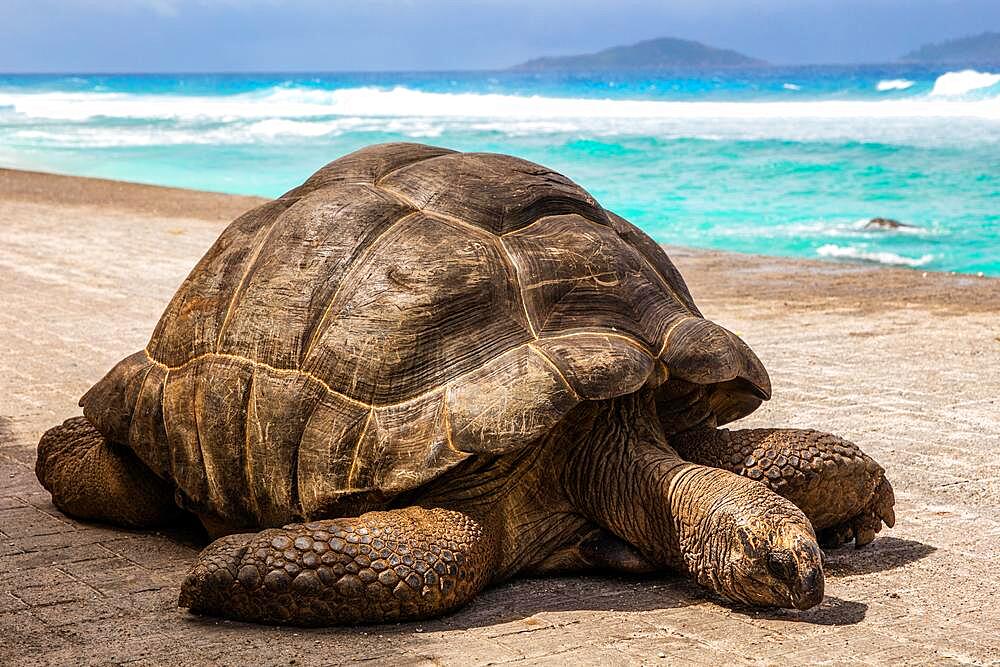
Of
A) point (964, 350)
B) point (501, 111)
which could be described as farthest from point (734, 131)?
point (964, 350)

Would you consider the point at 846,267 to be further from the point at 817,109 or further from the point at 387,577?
the point at 817,109

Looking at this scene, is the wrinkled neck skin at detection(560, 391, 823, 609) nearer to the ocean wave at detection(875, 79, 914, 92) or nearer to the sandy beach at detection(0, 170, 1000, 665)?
the sandy beach at detection(0, 170, 1000, 665)

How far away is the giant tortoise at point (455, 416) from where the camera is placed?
3549 mm

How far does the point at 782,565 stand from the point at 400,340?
51.0 inches

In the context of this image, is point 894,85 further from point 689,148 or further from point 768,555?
point 768,555

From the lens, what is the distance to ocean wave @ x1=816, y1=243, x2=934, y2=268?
14961mm

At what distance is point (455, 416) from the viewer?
3635mm

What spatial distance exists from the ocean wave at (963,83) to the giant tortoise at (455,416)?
5567 cm

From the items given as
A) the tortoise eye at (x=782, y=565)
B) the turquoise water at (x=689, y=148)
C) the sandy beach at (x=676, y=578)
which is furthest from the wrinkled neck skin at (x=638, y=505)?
the turquoise water at (x=689, y=148)

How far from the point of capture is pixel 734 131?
135 ft

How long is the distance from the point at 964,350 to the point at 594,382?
5402 millimetres

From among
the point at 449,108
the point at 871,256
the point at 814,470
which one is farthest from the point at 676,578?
the point at 449,108

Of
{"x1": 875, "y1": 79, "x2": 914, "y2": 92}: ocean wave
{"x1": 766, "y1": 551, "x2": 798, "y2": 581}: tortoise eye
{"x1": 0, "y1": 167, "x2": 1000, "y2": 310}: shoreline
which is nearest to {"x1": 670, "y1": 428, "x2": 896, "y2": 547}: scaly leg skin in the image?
{"x1": 766, "y1": 551, "x2": 798, "y2": 581}: tortoise eye

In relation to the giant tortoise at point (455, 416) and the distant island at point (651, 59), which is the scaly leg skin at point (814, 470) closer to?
the giant tortoise at point (455, 416)
